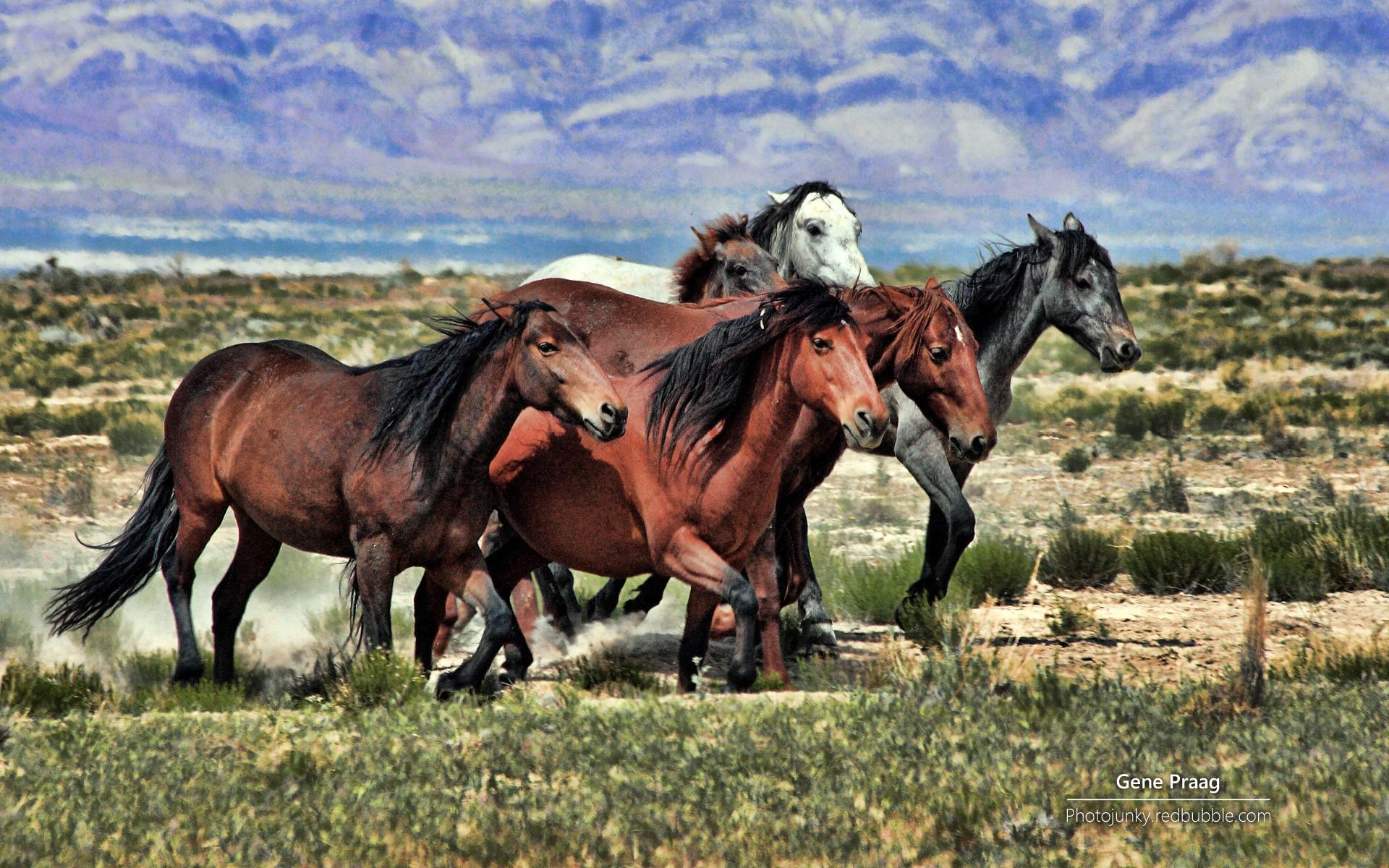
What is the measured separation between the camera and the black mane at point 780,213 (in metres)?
9.62

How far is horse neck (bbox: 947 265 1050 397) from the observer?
29.2 feet

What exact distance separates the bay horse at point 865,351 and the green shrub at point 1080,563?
116 inches

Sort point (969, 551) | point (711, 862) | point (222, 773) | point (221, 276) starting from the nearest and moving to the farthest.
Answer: point (711, 862)
point (222, 773)
point (969, 551)
point (221, 276)

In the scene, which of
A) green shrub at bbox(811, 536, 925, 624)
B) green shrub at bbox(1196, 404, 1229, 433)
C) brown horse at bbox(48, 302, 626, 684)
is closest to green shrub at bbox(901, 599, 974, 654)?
green shrub at bbox(811, 536, 925, 624)

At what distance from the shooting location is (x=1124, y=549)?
34.1ft

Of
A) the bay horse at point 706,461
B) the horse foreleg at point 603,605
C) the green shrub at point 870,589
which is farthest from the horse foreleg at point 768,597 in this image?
the green shrub at point 870,589

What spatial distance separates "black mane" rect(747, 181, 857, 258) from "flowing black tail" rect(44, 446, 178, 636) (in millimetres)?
4042

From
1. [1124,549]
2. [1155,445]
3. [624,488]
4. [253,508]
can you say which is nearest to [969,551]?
[1124,549]

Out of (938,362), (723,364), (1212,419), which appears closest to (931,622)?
(938,362)

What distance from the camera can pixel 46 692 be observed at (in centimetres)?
693

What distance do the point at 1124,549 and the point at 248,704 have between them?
631 centimetres

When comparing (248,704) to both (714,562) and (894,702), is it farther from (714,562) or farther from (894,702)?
(894,702)

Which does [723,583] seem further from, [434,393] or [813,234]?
[813,234]

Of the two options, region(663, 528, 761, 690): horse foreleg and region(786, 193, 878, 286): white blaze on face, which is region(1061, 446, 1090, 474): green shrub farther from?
region(663, 528, 761, 690): horse foreleg
